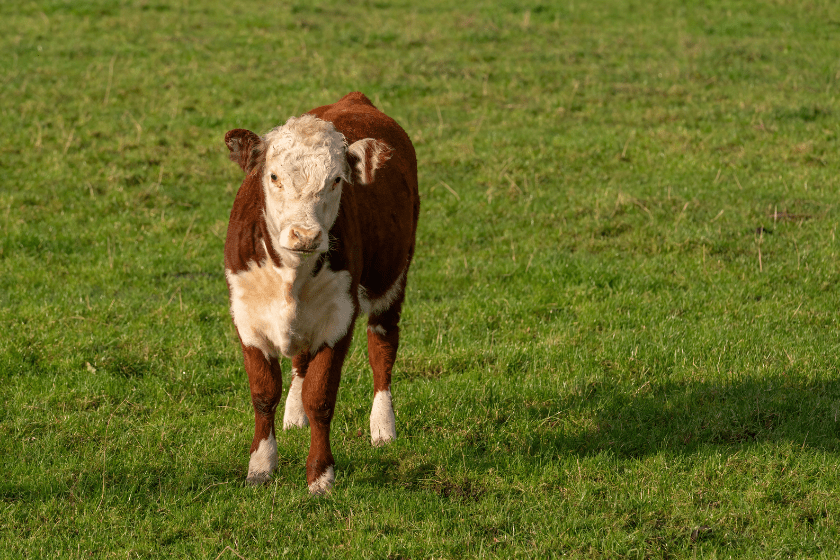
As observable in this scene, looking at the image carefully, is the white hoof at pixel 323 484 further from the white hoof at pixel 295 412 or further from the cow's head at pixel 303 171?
the cow's head at pixel 303 171

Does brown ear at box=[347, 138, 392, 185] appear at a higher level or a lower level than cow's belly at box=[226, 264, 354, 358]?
higher

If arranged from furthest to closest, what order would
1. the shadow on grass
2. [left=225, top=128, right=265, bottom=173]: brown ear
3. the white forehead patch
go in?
the shadow on grass < [left=225, top=128, right=265, bottom=173]: brown ear < the white forehead patch

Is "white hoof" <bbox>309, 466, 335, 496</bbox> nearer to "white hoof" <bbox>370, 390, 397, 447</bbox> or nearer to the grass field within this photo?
the grass field

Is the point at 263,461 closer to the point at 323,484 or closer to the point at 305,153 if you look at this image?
the point at 323,484

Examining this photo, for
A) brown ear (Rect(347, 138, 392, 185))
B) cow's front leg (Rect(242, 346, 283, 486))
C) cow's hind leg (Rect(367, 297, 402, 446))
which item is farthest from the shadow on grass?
brown ear (Rect(347, 138, 392, 185))

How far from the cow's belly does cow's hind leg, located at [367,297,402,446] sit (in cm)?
105

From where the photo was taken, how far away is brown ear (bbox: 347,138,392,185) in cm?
554

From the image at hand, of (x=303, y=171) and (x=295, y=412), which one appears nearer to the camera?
(x=303, y=171)

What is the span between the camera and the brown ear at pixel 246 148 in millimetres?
5309

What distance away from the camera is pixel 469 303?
891 cm

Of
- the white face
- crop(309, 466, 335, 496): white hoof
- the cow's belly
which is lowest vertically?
crop(309, 466, 335, 496): white hoof

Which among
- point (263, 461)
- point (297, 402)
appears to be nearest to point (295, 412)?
point (297, 402)

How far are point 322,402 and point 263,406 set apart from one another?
1.26 feet

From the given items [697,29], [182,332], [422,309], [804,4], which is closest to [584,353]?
[422,309]
